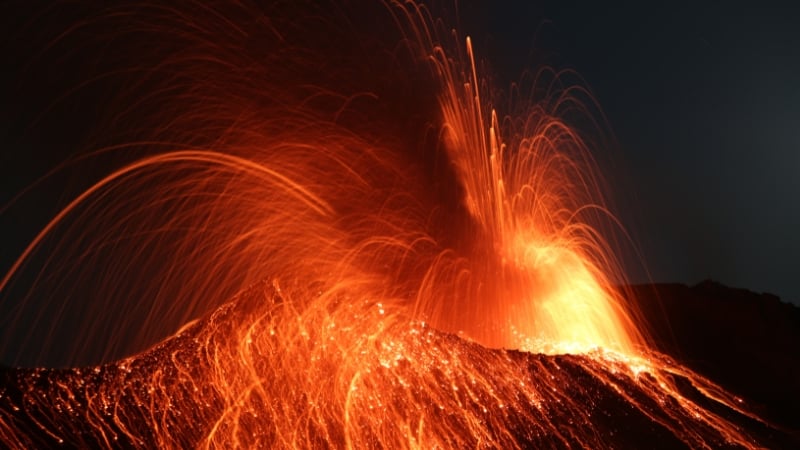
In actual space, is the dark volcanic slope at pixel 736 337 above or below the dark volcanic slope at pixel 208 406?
below

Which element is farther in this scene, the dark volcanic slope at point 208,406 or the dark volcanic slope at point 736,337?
the dark volcanic slope at point 736,337

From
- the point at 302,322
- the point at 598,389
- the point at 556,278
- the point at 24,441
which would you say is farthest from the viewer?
the point at 556,278

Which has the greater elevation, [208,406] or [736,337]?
[208,406]

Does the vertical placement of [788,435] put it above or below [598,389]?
below

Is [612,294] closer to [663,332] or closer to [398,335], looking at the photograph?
[663,332]

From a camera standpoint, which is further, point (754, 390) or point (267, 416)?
point (754, 390)

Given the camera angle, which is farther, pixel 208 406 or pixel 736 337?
pixel 736 337

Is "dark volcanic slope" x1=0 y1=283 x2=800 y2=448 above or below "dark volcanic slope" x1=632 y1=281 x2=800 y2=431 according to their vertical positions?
above

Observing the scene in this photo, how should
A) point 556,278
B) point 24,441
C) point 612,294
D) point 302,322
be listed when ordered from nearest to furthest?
1. point 24,441
2. point 302,322
3. point 556,278
4. point 612,294

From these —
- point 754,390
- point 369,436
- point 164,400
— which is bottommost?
point 754,390

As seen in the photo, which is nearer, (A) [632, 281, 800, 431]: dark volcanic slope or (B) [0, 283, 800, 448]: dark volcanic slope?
(B) [0, 283, 800, 448]: dark volcanic slope

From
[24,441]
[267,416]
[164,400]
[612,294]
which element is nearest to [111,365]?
[164,400]
